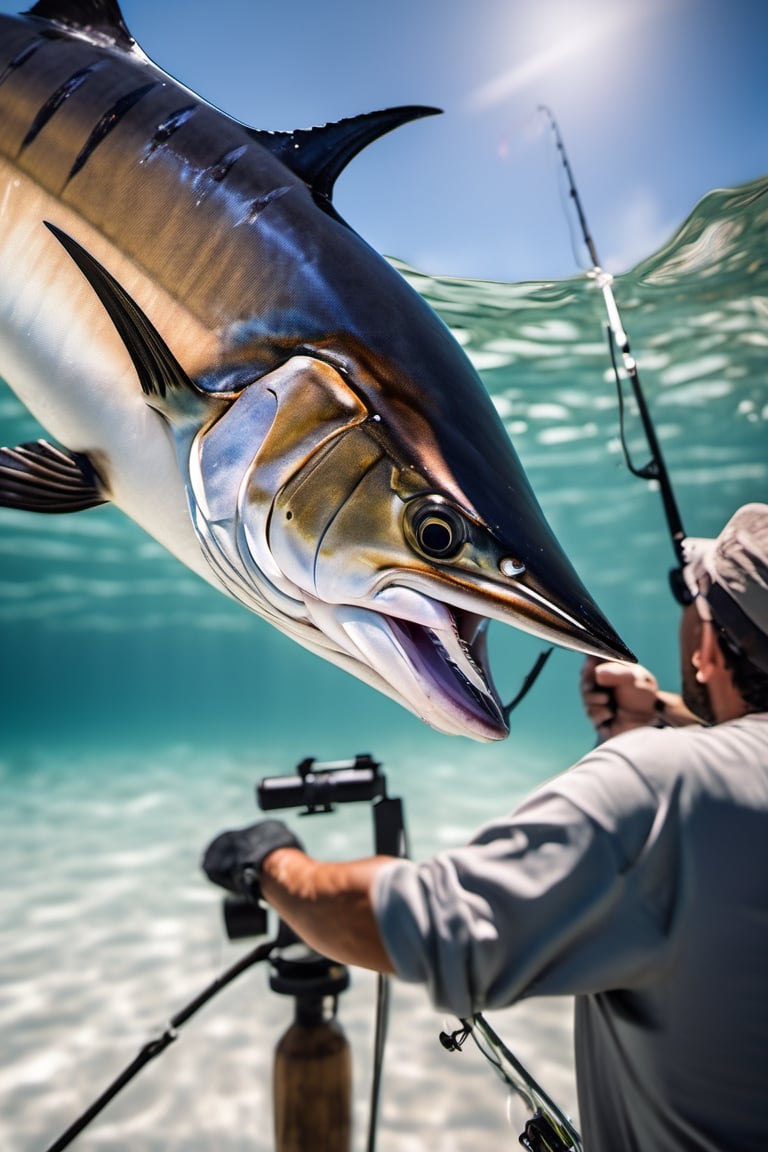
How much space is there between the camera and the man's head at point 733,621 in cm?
138

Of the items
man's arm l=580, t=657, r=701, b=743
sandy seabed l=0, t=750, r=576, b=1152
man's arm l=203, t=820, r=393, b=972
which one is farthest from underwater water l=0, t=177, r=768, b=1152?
man's arm l=203, t=820, r=393, b=972

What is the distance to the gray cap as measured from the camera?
4.50 feet

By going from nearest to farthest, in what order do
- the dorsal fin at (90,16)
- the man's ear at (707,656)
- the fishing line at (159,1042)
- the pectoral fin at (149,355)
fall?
the pectoral fin at (149,355), the dorsal fin at (90,16), the man's ear at (707,656), the fishing line at (159,1042)

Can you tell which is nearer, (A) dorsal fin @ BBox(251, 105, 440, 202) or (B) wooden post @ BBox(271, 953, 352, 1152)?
(A) dorsal fin @ BBox(251, 105, 440, 202)

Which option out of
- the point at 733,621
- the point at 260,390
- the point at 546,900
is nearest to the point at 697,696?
the point at 733,621

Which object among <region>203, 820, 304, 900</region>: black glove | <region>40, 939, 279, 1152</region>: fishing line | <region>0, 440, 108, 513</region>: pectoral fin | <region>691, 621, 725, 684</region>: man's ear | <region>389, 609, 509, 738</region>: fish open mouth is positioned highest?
<region>0, 440, 108, 513</region>: pectoral fin

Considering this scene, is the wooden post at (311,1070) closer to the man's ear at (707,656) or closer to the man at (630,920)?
the man at (630,920)

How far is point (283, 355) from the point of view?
0.98 metres

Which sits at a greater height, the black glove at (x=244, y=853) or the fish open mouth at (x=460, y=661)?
the fish open mouth at (x=460, y=661)

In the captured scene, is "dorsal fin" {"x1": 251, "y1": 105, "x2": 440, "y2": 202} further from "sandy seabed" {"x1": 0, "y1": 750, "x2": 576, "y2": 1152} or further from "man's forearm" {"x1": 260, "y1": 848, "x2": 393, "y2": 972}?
"sandy seabed" {"x1": 0, "y1": 750, "x2": 576, "y2": 1152}

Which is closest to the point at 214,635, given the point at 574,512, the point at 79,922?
the point at 574,512

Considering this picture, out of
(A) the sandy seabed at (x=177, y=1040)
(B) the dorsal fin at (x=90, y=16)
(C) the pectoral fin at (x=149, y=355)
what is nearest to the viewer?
(C) the pectoral fin at (x=149, y=355)

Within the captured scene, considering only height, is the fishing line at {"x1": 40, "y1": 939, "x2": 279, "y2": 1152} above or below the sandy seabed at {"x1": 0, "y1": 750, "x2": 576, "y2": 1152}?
above

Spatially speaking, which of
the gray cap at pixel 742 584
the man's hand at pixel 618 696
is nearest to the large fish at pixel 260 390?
the gray cap at pixel 742 584
